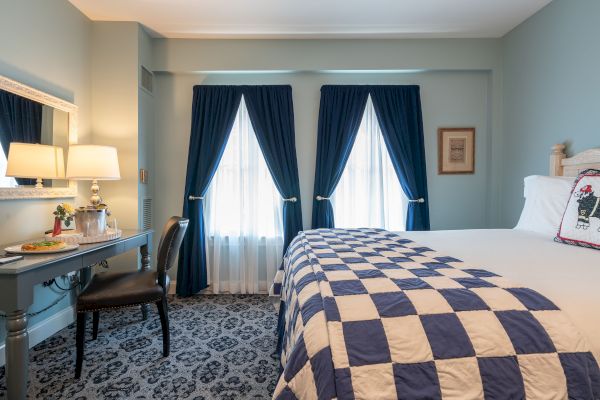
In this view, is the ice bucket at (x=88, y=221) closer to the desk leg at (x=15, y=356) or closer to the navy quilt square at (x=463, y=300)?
the desk leg at (x=15, y=356)

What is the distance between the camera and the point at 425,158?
341 centimetres

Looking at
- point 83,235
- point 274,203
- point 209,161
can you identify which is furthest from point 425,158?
point 83,235

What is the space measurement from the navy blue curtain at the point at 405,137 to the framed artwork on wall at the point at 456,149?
28 cm

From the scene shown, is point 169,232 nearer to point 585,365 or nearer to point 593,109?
point 585,365

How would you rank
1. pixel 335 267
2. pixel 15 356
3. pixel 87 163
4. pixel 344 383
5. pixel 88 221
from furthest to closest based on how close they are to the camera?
pixel 87 163 → pixel 88 221 → pixel 15 356 → pixel 335 267 → pixel 344 383

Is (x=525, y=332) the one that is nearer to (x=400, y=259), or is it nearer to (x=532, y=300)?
(x=532, y=300)

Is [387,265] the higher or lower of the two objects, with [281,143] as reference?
lower

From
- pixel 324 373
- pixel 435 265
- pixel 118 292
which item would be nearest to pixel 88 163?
pixel 118 292

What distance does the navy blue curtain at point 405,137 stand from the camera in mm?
3346

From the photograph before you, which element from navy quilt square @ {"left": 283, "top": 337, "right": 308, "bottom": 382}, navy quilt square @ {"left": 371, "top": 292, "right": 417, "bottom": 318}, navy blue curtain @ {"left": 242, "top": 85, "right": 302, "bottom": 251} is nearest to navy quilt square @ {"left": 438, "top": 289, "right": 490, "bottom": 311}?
navy quilt square @ {"left": 371, "top": 292, "right": 417, "bottom": 318}

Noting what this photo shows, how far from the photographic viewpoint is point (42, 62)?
2383 millimetres

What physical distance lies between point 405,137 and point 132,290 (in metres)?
2.98

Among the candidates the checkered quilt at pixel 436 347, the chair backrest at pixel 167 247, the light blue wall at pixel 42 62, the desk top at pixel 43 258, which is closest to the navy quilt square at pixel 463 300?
the checkered quilt at pixel 436 347

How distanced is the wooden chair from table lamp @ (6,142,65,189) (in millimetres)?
915
